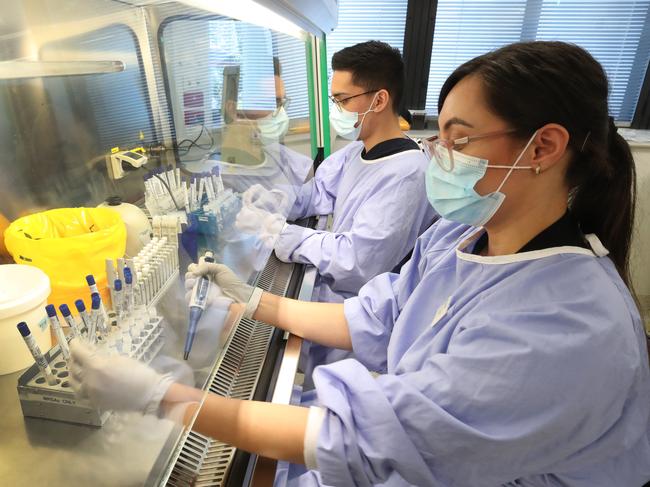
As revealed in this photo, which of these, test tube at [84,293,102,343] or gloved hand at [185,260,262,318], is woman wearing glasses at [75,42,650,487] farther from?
gloved hand at [185,260,262,318]

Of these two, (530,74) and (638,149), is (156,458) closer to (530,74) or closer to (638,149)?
(530,74)

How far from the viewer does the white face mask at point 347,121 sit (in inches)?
71.1

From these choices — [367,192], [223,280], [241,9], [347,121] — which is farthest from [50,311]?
[347,121]

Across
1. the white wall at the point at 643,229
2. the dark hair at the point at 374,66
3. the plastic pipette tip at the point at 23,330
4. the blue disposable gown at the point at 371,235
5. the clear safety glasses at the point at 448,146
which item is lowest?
the white wall at the point at 643,229

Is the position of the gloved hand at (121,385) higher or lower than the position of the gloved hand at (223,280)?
higher

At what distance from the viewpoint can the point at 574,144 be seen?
30.7 inches

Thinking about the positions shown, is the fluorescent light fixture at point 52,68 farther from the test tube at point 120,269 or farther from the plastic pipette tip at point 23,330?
the plastic pipette tip at point 23,330

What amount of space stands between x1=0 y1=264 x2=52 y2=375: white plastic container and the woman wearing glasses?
0.15m

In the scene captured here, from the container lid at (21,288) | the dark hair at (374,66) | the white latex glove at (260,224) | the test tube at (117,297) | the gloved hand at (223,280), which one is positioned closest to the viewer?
the container lid at (21,288)

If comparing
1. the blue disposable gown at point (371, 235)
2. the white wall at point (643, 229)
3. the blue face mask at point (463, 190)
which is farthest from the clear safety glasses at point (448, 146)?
the white wall at point (643, 229)

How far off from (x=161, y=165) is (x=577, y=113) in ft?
4.87

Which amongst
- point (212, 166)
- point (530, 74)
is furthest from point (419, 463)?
point (212, 166)

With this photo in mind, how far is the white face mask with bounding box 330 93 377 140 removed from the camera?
1.80 m

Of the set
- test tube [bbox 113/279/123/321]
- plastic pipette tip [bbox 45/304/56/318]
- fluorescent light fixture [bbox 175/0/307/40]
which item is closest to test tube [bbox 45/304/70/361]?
plastic pipette tip [bbox 45/304/56/318]
